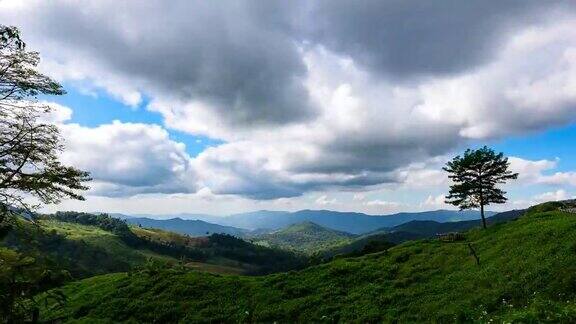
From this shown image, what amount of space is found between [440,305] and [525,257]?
420 inches

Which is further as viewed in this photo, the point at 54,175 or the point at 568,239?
the point at 568,239

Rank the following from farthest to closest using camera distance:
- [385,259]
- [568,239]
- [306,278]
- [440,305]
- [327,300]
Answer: [385,259] < [306,278] < [327,300] < [568,239] < [440,305]

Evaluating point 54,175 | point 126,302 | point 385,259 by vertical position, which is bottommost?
point 126,302

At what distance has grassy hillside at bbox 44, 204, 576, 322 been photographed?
3262 cm

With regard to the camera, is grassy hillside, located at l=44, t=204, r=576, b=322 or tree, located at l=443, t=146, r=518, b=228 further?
tree, located at l=443, t=146, r=518, b=228

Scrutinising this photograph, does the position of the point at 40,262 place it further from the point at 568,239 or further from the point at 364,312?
the point at 568,239

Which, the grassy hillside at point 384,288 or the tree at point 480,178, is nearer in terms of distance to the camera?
the grassy hillside at point 384,288

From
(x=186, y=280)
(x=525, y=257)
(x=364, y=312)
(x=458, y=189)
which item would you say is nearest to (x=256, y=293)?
(x=186, y=280)

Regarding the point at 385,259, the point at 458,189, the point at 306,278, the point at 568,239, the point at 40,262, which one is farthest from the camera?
the point at 458,189

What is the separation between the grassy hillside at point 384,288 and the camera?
107 feet

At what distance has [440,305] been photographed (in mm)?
35812

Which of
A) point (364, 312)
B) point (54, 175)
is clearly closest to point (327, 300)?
point (364, 312)

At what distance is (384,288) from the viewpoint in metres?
45.3

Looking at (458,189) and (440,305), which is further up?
(458,189)
